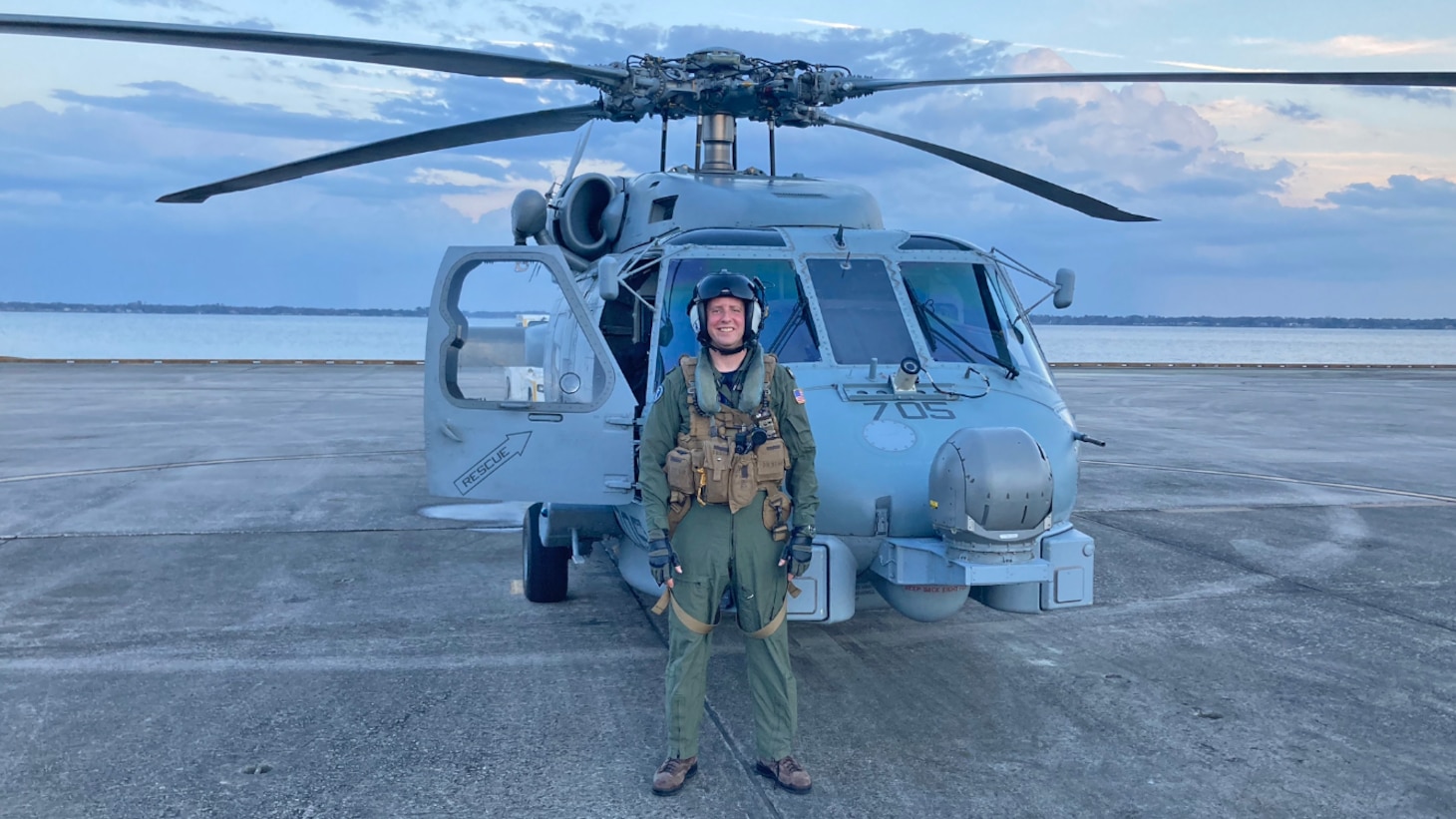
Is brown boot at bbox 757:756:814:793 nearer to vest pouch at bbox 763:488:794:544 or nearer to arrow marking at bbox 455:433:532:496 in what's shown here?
vest pouch at bbox 763:488:794:544

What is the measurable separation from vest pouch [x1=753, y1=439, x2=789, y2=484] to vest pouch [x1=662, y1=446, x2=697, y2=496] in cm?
24

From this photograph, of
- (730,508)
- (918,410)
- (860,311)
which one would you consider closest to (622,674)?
(730,508)

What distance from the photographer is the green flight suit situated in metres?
3.71

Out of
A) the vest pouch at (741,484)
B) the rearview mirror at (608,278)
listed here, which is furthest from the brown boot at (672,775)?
the rearview mirror at (608,278)

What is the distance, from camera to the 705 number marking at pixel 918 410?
457 centimetres

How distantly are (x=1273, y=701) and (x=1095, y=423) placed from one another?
1256cm

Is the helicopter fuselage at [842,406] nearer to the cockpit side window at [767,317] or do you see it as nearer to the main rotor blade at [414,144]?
the cockpit side window at [767,317]

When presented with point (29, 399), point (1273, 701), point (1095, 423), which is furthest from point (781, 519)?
point (29, 399)

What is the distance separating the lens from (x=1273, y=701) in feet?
15.1

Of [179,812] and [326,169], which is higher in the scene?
[326,169]

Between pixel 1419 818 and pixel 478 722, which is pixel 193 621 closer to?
pixel 478 722

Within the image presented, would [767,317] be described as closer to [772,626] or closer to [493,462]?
[493,462]

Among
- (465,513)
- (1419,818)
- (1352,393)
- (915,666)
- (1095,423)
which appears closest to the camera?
(1419,818)

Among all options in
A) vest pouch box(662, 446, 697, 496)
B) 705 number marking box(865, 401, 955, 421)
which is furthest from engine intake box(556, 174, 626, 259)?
vest pouch box(662, 446, 697, 496)
